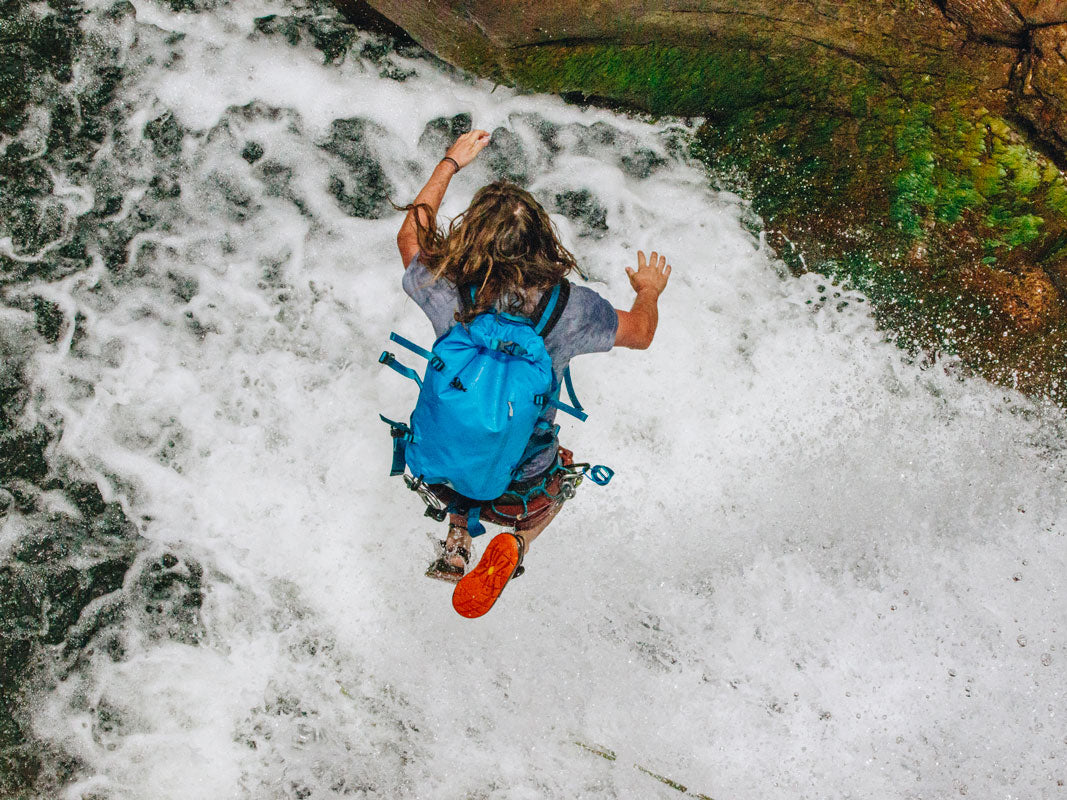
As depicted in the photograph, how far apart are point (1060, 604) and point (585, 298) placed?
3169 millimetres

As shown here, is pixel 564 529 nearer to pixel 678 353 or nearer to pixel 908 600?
pixel 678 353

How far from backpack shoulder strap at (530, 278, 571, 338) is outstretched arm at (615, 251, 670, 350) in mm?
375

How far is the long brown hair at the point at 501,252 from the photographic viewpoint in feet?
7.70

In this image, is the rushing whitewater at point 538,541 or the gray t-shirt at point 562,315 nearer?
the gray t-shirt at point 562,315

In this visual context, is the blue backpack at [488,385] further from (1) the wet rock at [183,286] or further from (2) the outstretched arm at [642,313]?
(1) the wet rock at [183,286]

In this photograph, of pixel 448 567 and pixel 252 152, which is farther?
pixel 252 152

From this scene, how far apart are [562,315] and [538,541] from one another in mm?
1654

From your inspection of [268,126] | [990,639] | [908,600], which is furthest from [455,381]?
[990,639]

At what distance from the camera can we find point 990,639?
365cm

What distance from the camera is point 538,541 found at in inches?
149

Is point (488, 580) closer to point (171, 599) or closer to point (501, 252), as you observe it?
point (501, 252)

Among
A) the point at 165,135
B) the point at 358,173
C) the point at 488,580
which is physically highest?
the point at 358,173

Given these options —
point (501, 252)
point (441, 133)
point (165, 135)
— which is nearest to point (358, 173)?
point (441, 133)

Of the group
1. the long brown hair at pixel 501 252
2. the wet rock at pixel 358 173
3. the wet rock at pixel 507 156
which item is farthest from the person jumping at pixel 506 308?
the wet rock at pixel 358 173
